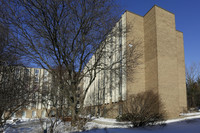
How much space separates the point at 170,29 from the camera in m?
22.6

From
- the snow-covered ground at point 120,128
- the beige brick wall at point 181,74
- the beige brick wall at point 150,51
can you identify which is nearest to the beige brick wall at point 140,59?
the beige brick wall at point 150,51

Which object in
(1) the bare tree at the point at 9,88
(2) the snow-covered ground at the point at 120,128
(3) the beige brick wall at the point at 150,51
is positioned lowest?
(2) the snow-covered ground at the point at 120,128

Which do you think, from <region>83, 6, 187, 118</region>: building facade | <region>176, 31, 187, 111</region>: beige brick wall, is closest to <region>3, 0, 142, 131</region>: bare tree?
<region>83, 6, 187, 118</region>: building facade

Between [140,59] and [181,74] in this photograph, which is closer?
[140,59]

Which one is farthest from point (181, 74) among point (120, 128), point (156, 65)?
point (120, 128)

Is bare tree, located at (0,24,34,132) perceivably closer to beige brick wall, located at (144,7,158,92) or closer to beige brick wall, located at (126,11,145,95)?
beige brick wall, located at (126,11,145,95)

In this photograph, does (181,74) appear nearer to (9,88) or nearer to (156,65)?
(156,65)

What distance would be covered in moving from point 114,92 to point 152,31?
1091cm

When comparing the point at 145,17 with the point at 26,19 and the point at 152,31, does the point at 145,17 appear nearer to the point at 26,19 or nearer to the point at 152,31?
the point at 152,31

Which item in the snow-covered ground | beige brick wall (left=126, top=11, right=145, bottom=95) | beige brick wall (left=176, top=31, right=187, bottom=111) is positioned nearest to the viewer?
the snow-covered ground

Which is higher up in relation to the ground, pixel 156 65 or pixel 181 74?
pixel 156 65

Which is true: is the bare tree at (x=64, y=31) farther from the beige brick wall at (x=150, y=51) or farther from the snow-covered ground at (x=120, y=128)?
the beige brick wall at (x=150, y=51)

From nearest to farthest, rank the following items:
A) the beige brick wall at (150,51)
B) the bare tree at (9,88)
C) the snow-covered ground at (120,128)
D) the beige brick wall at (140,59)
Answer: the bare tree at (9,88) → the snow-covered ground at (120,128) → the beige brick wall at (150,51) → the beige brick wall at (140,59)

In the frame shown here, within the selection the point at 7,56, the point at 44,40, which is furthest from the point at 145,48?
the point at 7,56
